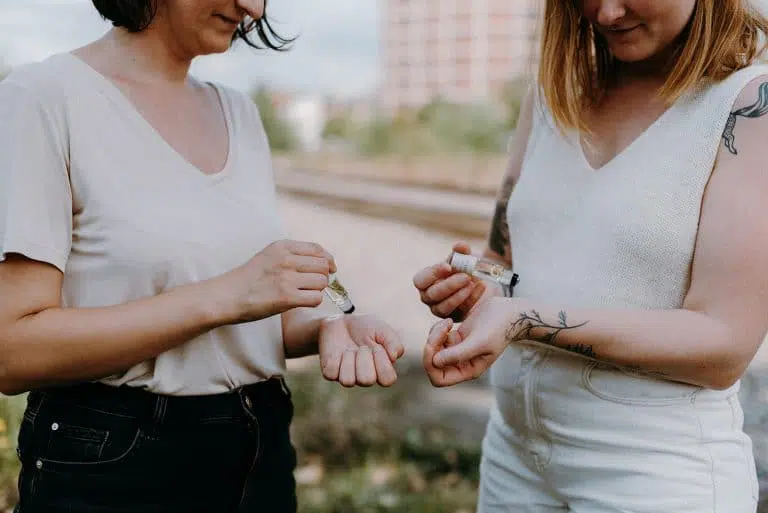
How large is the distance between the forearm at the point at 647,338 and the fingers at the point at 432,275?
0.25m

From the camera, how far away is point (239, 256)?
1.48 metres

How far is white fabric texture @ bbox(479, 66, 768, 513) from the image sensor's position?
1.41 metres

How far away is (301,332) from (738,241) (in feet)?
2.72

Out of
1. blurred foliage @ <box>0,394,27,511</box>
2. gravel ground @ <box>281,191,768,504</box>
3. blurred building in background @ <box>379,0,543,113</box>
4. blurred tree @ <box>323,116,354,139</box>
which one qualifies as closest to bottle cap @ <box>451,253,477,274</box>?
blurred foliage @ <box>0,394,27,511</box>

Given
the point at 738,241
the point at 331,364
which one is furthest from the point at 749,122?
the point at 331,364

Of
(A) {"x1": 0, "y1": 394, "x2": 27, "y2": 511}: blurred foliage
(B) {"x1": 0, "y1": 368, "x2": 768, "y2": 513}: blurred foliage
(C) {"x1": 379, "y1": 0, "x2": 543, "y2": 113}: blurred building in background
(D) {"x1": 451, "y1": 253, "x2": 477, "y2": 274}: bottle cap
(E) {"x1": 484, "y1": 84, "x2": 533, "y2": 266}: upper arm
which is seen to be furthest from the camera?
(C) {"x1": 379, "y1": 0, "x2": 543, "y2": 113}: blurred building in background

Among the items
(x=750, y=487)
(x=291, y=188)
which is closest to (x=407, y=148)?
(x=291, y=188)

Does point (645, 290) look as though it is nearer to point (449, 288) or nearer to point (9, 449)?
point (449, 288)

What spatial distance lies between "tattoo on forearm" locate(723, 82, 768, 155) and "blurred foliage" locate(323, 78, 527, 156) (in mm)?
3716

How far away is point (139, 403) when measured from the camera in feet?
4.52

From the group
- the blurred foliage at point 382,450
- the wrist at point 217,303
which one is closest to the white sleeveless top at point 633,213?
the wrist at point 217,303

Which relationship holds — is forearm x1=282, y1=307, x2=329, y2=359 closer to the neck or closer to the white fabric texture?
the white fabric texture

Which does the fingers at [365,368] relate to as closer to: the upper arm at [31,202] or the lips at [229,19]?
the upper arm at [31,202]

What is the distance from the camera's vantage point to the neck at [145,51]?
1467 mm
